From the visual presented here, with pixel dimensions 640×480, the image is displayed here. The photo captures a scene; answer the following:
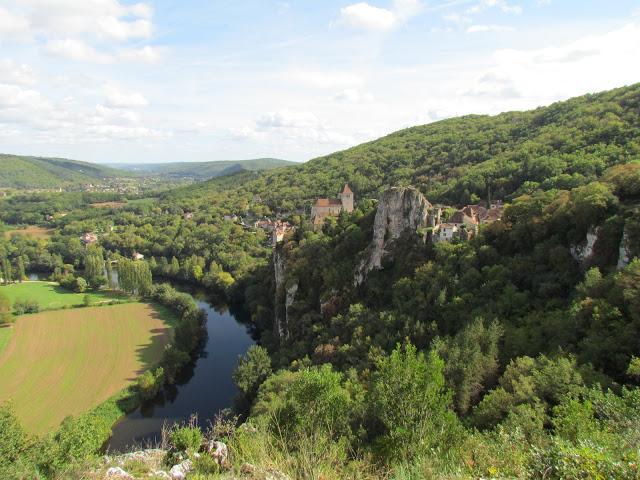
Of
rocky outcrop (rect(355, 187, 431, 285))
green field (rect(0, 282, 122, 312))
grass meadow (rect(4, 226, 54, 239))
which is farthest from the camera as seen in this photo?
grass meadow (rect(4, 226, 54, 239))

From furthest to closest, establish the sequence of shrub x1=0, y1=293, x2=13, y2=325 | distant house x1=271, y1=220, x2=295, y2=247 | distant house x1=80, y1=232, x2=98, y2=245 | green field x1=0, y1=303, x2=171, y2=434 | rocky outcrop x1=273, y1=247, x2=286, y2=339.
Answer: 1. distant house x1=80, y1=232, x2=98, y2=245
2. distant house x1=271, y1=220, x2=295, y2=247
3. shrub x1=0, y1=293, x2=13, y2=325
4. rocky outcrop x1=273, y1=247, x2=286, y2=339
5. green field x1=0, y1=303, x2=171, y2=434

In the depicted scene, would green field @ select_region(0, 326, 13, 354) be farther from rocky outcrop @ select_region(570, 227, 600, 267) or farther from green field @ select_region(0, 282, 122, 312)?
rocky outcrop @ select_region(570, 227, 600, 267)

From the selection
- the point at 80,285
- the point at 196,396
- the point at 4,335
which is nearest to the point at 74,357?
the point at 4,335

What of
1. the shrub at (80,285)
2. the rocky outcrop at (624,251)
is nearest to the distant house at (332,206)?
the shrub at (80,285)

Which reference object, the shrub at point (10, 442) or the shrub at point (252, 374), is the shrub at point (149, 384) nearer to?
the shrub at point (252, 374)

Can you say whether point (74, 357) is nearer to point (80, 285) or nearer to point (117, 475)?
point (80, 285)

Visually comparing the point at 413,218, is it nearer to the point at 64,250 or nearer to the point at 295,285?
the point at 295,285

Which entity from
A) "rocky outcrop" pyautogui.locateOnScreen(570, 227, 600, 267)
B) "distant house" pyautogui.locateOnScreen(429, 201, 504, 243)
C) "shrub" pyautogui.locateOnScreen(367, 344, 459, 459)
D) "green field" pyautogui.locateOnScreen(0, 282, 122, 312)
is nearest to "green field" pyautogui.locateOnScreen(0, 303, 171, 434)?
"green field" pyautogui.locateOnScreen(0, 282, 122, 312)
